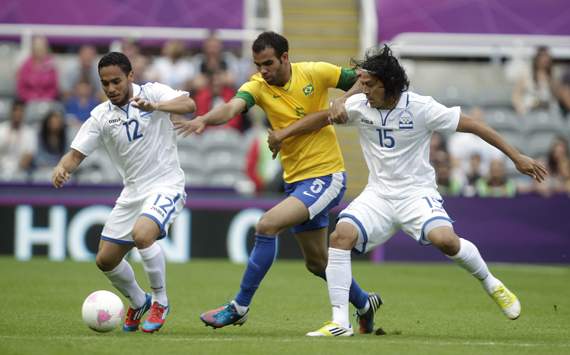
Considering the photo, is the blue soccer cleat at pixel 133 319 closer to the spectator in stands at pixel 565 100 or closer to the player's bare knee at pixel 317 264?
the player's bare knee at pixel 317 264

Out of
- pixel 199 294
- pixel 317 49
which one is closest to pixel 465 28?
pixel 317 49

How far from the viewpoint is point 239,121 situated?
19328 millimetres

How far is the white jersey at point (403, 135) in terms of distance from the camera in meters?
8.90

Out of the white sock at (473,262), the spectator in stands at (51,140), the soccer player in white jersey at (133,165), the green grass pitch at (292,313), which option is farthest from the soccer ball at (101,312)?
the spectator in stands at (51,140)

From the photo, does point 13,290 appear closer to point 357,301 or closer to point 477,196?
point 357,301

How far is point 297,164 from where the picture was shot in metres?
9.32

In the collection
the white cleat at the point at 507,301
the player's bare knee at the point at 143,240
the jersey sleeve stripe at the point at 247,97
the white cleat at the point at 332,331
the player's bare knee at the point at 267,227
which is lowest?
the white cleat at the point at 332,331

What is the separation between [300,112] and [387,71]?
91 centimetres

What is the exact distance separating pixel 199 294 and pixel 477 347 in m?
4.68

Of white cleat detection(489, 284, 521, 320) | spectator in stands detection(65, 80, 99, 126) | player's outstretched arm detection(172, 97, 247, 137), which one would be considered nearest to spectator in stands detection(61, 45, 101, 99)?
spectator in stands detection(65, 80, 99, 126)

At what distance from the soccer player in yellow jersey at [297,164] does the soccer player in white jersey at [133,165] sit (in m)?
0.57

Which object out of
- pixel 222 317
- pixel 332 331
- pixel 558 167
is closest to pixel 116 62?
pixel 222 317

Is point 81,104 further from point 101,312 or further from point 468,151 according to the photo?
point 101,312

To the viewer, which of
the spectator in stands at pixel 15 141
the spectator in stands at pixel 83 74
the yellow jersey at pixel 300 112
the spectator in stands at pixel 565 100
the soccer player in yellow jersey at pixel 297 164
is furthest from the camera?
the spectator in stands at pixel 565 100
